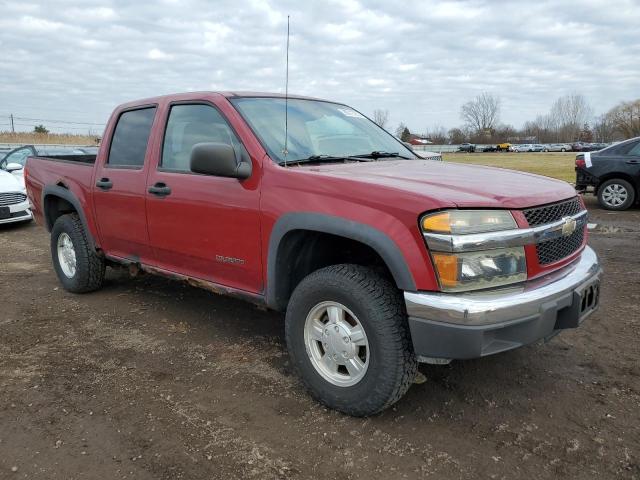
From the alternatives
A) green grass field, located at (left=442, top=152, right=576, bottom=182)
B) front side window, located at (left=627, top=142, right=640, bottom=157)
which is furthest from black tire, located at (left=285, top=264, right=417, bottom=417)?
front side window, located at (left=627, top=142, right=640, bottom=157)

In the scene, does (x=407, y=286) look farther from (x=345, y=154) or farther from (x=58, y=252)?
(x=58, y=252)

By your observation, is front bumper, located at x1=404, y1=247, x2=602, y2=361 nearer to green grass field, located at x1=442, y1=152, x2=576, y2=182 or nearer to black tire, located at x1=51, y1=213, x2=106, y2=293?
black tire, located at x1=51, y1=213, x2=106, y2=293

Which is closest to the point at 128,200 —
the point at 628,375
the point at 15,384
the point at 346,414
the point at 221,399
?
the point at 15,384

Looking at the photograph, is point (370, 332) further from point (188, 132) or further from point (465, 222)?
point (188, 132)

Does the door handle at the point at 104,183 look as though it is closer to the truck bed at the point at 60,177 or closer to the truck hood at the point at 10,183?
the truck bed at the point at 60,177

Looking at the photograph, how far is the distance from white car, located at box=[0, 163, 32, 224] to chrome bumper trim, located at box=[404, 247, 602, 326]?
356 inches

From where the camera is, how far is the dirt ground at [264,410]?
258 centimetres

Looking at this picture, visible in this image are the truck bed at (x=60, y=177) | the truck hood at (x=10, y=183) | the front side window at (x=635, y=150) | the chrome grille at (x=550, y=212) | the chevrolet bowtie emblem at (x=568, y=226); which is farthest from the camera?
the front side window at (x=635, y=150)

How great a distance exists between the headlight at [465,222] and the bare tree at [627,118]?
324 feet

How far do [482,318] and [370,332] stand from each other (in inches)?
22.6

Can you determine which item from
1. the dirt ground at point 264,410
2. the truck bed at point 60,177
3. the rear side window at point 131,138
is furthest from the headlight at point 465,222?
the truck bed at point 60,177

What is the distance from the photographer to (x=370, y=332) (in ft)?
9.07

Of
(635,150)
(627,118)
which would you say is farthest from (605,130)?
(635,150)

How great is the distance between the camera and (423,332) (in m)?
2.57
